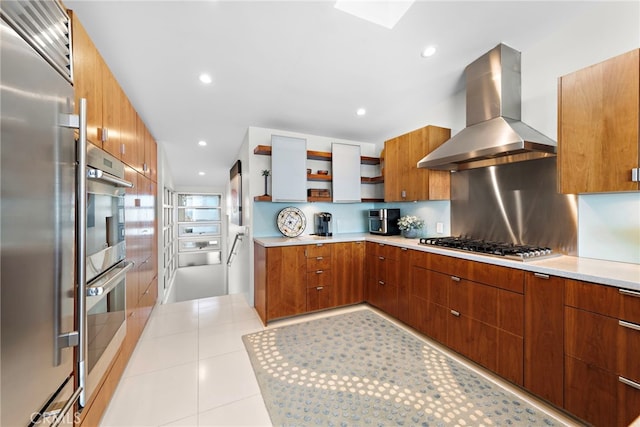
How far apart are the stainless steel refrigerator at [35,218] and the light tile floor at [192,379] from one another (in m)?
0.82

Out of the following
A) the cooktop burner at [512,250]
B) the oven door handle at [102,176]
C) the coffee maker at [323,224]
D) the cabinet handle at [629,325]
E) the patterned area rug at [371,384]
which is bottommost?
the patterned area rug at [371,384]

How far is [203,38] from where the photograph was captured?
5.71 feet

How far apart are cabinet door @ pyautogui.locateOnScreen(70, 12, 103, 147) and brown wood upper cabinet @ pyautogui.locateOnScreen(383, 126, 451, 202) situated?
2.96m

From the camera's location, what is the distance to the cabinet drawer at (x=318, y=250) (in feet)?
9.71

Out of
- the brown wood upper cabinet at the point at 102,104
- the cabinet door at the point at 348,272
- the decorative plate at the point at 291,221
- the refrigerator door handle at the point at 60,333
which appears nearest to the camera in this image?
the refrigerator door handle at the point at 60,333

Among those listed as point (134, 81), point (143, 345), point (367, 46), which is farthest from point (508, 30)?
point (143, 345)

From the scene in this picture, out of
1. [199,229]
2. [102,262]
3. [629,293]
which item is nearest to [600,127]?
[629,293]

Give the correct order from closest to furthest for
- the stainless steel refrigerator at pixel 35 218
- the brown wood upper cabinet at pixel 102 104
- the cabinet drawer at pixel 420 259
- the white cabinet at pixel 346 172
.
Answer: the stainless steel refrigerator at pixel 35 218, the brown wood upper cabinet at pixel 102 104, the cabinet drawer at pixel 420 259, the white cabinet at pixel 346 172

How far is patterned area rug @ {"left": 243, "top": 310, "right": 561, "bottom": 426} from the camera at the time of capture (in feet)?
4.99

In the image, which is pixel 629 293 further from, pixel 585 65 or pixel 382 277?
pixel 382 277

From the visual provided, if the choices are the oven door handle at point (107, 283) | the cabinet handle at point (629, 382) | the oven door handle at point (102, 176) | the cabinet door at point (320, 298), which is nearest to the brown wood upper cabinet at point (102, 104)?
the oven door handle at point (102, 176)

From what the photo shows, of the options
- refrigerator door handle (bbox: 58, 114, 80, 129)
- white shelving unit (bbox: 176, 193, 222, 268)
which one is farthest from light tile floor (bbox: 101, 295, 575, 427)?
white shelving unit (bbox: 176, 193, 222, 268)

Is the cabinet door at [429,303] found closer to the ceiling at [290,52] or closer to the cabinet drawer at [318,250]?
the cabinet drawer at [318,250]

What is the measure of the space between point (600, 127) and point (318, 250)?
2.57 meters
